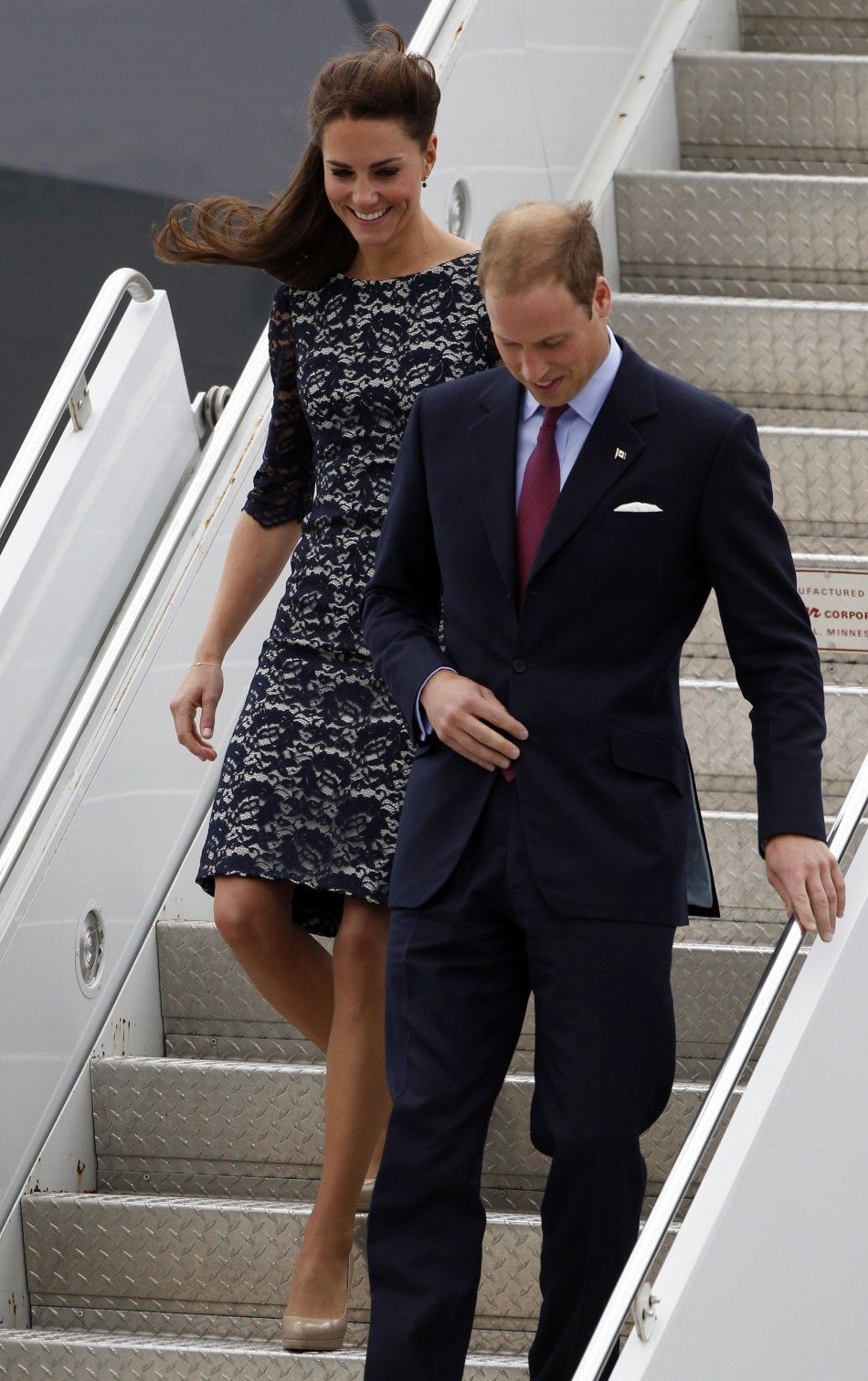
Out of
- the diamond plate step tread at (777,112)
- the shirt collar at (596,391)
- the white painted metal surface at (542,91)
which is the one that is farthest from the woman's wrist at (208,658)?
the diamond plate step tread at (777,112)

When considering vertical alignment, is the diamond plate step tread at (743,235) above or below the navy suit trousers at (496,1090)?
above

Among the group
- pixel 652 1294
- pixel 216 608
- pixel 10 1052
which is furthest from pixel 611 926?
pixel 10 1052

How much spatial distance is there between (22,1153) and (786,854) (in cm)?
172

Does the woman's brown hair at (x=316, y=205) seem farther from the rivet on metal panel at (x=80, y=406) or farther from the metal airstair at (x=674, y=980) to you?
the metal airstair at (x=674, y=980)

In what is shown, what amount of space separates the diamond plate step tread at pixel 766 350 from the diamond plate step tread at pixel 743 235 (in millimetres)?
272

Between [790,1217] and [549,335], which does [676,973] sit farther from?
[549,335]

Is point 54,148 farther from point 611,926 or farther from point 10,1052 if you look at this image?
point 611,926

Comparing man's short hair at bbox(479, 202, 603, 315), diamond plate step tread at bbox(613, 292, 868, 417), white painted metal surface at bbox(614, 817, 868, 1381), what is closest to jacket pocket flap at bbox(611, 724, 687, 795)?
white painted metal surface at bbox(614, 817, 868, 1381)

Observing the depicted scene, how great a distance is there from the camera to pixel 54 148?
6422mm

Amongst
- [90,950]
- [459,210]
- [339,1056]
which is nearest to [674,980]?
[339,1056]

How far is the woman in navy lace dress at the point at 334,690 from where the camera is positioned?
2.88 meters

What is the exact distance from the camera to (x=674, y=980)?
3420 mm

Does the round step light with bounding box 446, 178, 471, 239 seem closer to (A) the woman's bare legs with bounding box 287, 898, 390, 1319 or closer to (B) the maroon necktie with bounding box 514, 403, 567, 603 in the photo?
(A) the woman's bare legs with bounding box 287, 898, 390, 1319

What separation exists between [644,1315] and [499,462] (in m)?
0.96
